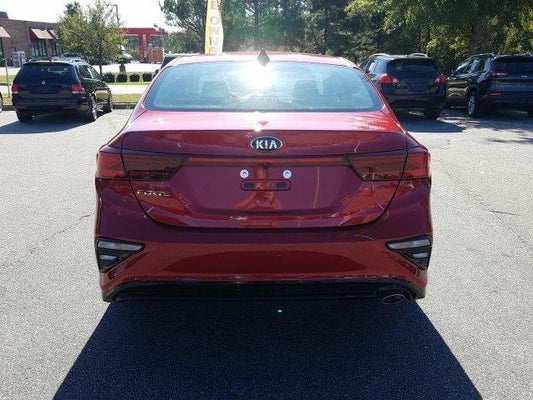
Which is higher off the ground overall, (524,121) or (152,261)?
(152,261)

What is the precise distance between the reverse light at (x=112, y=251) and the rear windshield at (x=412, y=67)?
12.6 m

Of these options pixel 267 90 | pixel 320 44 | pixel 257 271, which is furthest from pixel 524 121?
pixel 320 44

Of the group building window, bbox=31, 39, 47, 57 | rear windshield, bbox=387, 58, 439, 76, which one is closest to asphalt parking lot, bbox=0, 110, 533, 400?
rear windshield, bbox=387, 58, 439, 76

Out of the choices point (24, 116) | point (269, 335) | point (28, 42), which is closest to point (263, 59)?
point (269, 335)

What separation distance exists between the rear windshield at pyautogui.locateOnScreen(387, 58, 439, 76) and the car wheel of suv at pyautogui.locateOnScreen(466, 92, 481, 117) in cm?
155

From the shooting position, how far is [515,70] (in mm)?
14398

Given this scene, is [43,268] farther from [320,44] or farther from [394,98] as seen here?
[320,44]

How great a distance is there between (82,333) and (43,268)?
4.14 feet

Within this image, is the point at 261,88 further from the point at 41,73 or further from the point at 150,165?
the point at 41,73

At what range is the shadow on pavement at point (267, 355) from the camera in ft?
9.37

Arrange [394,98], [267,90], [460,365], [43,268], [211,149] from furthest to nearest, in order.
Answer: [394,98]
[43,268]
[267,90]
[460,365]
[211,149]

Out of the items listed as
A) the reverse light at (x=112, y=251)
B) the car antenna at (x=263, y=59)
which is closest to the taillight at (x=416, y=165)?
the reverse light at (x=112, y=251)

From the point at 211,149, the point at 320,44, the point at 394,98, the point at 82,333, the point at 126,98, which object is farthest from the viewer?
the point at 320,44

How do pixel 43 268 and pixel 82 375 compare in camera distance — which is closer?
pixel 82 375
